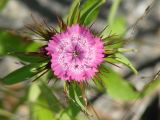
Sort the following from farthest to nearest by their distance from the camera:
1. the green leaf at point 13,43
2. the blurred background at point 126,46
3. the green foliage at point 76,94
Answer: the blurred background at point 126,46
the green leaf at point 13,43
the green foliage at point 76,94

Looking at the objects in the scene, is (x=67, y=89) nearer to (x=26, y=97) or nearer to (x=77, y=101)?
(x=77, y=101)

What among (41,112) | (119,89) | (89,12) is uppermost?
(89,12)

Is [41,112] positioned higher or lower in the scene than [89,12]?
lower

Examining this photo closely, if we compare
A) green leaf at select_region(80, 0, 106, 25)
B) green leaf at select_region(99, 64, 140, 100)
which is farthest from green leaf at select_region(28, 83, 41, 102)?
green leaf at select_region(80, 0, 106, 25)

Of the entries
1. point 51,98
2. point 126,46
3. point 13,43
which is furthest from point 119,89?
point 126,46

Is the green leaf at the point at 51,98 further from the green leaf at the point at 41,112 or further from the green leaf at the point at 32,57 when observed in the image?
the green leaf at the point at 32,57

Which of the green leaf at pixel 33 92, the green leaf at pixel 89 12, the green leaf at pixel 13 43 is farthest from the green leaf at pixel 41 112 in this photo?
the green leaf at pixel 89 12

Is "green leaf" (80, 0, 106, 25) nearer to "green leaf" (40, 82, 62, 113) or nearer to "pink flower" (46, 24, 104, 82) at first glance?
"pink flower" (46, 24, 104, 82)

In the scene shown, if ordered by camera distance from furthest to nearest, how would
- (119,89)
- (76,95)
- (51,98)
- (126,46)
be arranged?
1. (126,46)
2. (119,89)
3. (51,98)
4. (76,95)

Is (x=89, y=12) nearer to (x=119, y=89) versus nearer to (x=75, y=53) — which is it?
(x=75, y=53)
